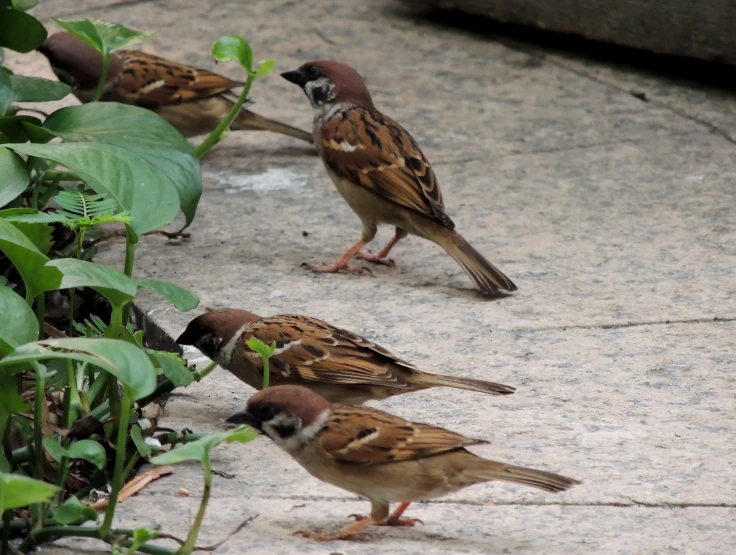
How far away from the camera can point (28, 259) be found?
302 cm

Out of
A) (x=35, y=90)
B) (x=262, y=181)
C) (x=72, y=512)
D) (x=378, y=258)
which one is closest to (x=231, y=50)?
(x=35, y=90)

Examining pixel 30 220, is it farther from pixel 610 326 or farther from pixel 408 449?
pixel 610 326

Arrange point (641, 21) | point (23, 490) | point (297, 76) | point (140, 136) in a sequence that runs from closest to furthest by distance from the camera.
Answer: point (23, 490) < point (140, 136) < point (297, 76) < point (641, 21)

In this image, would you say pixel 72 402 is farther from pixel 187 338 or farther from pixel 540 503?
pixel 540 503

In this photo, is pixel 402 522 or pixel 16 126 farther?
pixel 16 126

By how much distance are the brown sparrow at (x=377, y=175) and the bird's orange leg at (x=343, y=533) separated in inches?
75.1

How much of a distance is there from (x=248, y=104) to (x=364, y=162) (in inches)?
76.9

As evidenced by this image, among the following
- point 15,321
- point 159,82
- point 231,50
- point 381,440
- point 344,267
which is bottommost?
point 344,267

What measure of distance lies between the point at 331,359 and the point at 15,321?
43.9 inches

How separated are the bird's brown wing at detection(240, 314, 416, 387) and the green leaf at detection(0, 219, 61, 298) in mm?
905

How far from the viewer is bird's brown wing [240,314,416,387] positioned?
3.74 meters

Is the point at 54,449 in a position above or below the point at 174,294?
below

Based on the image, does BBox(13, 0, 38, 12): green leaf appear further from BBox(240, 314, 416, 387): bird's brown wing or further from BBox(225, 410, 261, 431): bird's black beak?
BBox(225, 410, 261, 431): bird's black beak

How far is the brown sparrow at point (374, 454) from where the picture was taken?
9.95ft
